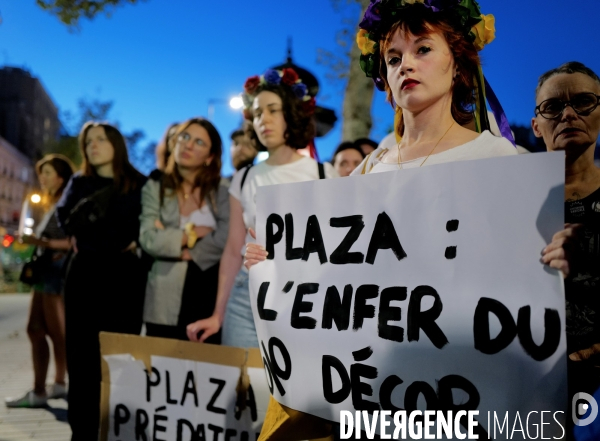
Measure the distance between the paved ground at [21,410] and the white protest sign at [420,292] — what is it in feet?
8.63

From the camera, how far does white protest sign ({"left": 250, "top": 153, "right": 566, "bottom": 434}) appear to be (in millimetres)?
Result: 1153

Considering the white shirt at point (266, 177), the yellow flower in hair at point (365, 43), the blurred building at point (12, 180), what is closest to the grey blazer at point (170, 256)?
the white shirt at point (266, 177)

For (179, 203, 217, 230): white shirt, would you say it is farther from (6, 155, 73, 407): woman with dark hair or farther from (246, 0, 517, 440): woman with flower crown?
(6, 155, 73, 407): woman with dark hair

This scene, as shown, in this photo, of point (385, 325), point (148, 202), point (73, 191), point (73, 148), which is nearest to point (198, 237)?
point (148, 202)

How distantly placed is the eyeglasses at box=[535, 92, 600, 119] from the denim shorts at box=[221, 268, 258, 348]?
57.3 inches

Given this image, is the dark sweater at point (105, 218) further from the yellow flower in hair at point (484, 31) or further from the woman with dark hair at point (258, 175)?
the yellow flower in hair at point (484, 31)

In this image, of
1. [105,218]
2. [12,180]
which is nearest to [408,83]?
[105,218]

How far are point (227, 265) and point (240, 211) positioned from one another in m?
0.27

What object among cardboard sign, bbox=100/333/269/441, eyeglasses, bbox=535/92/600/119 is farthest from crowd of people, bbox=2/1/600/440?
cardboard sign, bbox=100/333/269/441

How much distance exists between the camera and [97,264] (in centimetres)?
308

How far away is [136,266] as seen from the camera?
3.23m

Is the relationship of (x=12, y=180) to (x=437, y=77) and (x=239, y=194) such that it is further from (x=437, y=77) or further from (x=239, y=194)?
(x=437, y=77)

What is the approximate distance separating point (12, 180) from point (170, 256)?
147ft

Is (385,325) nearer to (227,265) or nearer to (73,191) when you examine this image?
(227,265)
